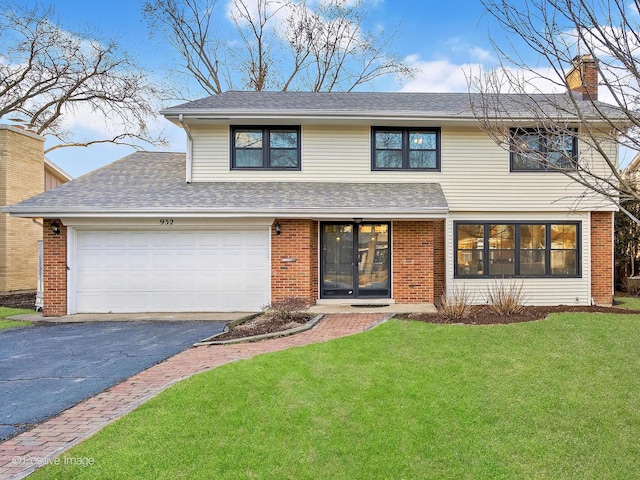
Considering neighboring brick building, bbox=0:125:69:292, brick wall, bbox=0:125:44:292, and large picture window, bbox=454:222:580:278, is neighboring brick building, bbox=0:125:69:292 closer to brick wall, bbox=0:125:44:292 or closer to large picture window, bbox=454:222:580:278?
brick wall, bbox=0:125:44:292

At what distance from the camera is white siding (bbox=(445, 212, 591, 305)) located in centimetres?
1083

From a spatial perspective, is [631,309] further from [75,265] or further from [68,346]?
[75,265]

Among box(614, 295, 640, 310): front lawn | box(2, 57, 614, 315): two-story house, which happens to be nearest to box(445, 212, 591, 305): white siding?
box(2, 57, 614, 315): two-story house

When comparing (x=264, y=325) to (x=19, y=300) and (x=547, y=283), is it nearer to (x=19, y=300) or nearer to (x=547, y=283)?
(x=547, y=283)

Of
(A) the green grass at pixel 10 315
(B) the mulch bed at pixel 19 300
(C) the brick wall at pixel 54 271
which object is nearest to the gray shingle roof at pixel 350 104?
(C) the brick wall at pixel 54 271

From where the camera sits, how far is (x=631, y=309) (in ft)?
32.4

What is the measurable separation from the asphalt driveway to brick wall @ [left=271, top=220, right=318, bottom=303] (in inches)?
75.0

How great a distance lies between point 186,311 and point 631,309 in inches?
452

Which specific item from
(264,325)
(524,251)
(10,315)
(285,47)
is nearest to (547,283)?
(524,251)

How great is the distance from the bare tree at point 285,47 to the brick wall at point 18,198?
32.8ft

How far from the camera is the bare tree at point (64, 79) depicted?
1986cm

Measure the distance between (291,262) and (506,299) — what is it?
526 cm

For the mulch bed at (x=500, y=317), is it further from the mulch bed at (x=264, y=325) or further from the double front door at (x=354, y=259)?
the mulch bed at (x=264, y=325)

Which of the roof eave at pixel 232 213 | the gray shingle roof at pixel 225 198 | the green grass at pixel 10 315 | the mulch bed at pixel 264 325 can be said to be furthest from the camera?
the gray shingle roof at pixel 225 198
